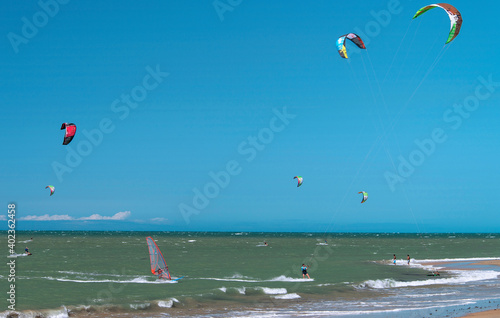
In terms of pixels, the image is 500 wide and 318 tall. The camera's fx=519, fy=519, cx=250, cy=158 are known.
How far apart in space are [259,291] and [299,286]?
312 cm

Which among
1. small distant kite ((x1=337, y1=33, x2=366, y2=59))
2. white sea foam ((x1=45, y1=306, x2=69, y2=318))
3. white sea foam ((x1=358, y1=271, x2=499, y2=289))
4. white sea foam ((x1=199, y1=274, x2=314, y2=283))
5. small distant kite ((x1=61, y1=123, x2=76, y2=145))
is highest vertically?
small distant kite ((x1=337, y1=33, x2=366, y2=59))

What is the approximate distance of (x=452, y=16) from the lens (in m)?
20.3

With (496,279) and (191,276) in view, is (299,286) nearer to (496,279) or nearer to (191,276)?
(191,276)

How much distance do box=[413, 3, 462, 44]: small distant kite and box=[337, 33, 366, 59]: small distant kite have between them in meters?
4.14

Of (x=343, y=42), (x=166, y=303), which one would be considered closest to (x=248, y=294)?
(x=166, y=303)

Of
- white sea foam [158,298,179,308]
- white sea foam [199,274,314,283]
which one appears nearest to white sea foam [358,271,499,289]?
white sea foam [199,274,314,283]

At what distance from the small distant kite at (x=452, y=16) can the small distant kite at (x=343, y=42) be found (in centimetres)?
414

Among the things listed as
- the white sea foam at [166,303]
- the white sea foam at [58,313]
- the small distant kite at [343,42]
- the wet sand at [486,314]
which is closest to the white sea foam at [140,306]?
the white sea foam at [166,303]

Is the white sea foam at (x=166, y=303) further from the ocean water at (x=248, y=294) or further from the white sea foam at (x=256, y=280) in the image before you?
the white sea foam at (x=256, y=280)

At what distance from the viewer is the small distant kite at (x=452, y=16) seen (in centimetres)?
1989

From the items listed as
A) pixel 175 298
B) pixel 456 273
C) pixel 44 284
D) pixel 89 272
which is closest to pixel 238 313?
pixel 175 298

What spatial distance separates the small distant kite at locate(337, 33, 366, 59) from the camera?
24109mm

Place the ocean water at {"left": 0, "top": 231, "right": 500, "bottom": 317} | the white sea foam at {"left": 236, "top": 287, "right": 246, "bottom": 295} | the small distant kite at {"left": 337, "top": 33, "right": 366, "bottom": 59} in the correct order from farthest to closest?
1. the white sea foam at {"left": 236, "top": 287, "right": 246, "bottom": 295}
2. the small distant kite at {"left": 337, "top": 33, "right": 366, "bottom": 59}
3. the ocean water at {"left": 0, "top": 231, "right": 500, "bottom": 317}

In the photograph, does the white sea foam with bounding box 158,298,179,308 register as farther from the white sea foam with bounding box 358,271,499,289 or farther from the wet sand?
the white sea foam with bounding box 358,271,499,289
